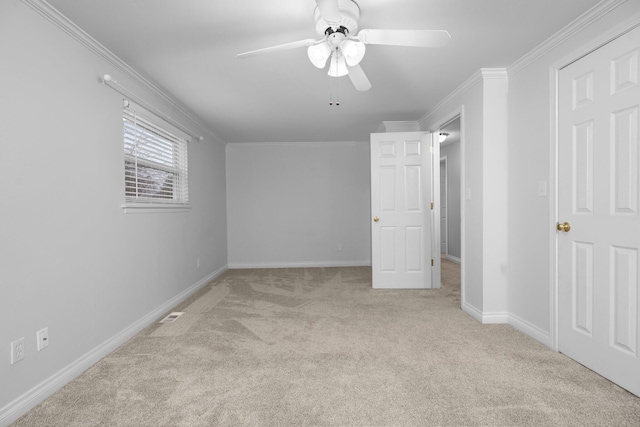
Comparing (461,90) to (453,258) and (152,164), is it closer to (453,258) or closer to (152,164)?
(152,164)

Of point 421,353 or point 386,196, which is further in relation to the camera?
point 386,196

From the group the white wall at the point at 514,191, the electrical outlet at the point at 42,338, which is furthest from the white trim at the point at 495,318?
the electrical outlet at the point at 42,338

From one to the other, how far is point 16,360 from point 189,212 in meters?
2.54

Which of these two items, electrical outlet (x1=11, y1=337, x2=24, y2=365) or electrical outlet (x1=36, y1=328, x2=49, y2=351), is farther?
electrical outlet (x1=36, y1=328, x2=49, y2=351)

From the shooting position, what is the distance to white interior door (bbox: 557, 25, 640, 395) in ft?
5.90

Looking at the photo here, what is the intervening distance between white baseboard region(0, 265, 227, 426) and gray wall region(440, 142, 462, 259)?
5331 mm

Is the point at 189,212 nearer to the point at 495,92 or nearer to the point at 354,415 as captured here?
the point at 354,415

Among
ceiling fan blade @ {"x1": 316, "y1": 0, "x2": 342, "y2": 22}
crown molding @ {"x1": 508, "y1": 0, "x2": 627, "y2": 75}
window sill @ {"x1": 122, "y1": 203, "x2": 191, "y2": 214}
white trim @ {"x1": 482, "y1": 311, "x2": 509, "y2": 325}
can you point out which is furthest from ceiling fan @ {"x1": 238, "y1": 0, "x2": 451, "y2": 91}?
white trim @ {"x1": 482, "y1": 311, "x2": 509, "y2": 325}

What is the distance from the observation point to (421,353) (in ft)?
7.61

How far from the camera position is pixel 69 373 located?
6.55ft

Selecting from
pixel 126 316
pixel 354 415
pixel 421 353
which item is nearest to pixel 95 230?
pixel 126 316

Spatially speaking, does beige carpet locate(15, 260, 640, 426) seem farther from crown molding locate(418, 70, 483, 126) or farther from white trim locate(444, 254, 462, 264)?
white trim locate(444, 254, 462, 264)

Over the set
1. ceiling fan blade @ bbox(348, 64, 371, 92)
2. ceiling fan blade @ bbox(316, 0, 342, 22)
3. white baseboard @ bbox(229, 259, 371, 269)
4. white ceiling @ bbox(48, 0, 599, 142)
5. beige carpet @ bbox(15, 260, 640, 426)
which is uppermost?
white ceiling @ bbox(48, 0, 599, 142)

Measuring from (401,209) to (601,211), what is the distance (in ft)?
7.66
